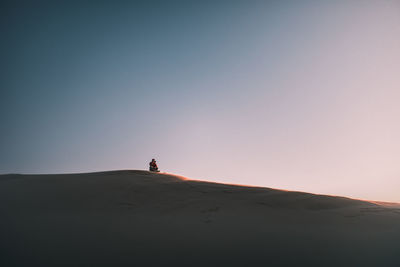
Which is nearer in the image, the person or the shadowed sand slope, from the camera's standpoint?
the shadowed sand slope

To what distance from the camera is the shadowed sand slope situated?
246cm

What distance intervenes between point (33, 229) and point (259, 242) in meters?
3.26

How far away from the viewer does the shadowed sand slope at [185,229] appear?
96.9 inches

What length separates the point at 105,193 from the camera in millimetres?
5199

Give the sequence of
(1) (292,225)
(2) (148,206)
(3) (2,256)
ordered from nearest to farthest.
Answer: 1. (3) (2,256)
2. (1) (292,225)
3. (2) (148,206)

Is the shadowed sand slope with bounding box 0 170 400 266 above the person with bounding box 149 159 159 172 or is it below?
below

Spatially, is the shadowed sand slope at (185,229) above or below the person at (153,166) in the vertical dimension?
below

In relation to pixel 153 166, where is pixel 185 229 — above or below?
below

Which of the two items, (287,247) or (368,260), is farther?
(287,247)

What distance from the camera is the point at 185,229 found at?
10.8ft

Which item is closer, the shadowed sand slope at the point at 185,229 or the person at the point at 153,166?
the shadowed sand slope at the point at 185,229

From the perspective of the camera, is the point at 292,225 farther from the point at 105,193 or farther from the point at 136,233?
the point at 105,193

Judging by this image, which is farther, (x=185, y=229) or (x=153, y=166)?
(x=153, y=166)

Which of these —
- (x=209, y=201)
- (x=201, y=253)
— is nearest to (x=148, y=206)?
(x=209, y=201)
